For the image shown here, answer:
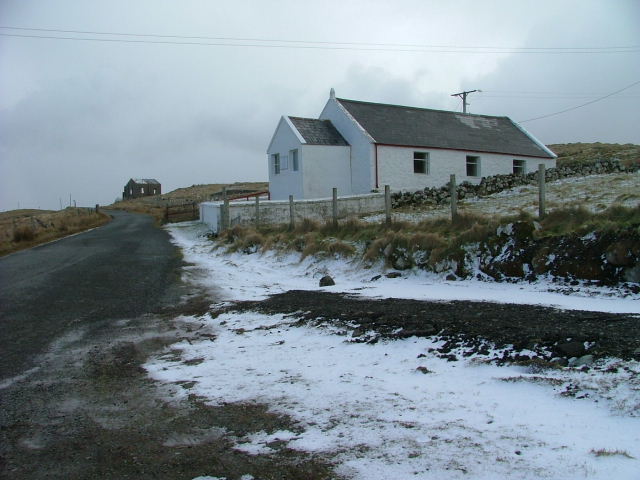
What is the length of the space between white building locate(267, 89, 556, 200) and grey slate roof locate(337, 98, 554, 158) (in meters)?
0.07

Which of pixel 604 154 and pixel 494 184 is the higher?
pixel 604 154

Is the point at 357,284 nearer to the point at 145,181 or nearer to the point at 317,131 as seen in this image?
the point at 317,131

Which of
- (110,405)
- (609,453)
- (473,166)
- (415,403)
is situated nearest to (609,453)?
(609,453)

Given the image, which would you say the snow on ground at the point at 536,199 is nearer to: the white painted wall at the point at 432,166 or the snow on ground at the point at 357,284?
the snow on ground at the point at 357,284

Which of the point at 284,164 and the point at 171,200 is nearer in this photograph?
the point at 284,164

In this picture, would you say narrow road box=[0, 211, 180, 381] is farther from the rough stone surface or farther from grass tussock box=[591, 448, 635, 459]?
grass tussock box=[591, 448, 635, 459]

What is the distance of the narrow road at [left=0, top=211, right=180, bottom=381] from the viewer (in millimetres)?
7684

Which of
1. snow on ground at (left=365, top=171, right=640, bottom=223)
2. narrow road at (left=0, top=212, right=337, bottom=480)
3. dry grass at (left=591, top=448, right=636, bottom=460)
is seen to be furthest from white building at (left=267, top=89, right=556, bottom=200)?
dry grass at (left=591, top=448, right=636, bottom=460)

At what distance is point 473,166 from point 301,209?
13815 millimetres

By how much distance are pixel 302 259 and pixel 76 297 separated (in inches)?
224

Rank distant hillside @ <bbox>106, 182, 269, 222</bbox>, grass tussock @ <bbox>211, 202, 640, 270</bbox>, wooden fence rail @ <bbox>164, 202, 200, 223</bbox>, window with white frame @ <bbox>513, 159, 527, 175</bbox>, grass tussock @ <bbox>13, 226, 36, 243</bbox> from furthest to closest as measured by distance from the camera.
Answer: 1. distant hillside @ <bbox>106, 182, 269, 222</bbox>
2. wooden fence rail @ <bbox>164, 202, 200, 223</bbox>
3. window with white frame @ <bbox>513, 159, 527, 175</bbox>
4. grass tussock @ <bbox>13, 226, 36, 243</bbox>
5. grass tussock @ <bbox>211, 202, 640, 270</bbox>

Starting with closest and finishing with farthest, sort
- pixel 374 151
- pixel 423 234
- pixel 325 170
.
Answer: pixel 423 234
pixel 374 151
pixel 325 170

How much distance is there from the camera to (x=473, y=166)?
30266mm

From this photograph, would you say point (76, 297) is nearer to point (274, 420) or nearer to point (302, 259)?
point (302, 259)
